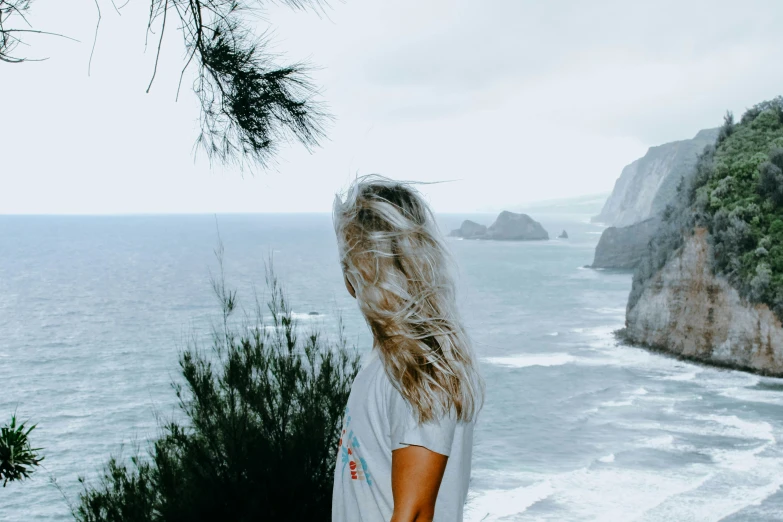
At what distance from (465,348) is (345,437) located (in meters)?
0.26

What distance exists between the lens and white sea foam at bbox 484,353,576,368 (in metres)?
28.8

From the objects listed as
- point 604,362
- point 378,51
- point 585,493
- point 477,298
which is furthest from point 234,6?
point 477,298

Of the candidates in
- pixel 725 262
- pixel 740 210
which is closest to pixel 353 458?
pixel 725 262

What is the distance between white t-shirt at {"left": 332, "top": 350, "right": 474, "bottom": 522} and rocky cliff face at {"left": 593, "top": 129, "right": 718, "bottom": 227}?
7069 cm

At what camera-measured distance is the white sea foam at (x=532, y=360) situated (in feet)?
94.4

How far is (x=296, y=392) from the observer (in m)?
3.63

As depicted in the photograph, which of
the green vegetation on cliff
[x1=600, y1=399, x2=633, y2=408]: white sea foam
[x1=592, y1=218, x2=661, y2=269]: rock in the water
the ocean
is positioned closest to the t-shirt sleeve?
the ocean

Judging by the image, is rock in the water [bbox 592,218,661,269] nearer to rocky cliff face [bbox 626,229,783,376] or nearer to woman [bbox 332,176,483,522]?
rocky cliff face [bbox 626,229,783,376]

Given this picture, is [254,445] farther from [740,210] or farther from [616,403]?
[740,210]

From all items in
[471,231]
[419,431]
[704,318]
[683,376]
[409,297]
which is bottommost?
[683,376]

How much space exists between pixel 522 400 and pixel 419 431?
2358 cm

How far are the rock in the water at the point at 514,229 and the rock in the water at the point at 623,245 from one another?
38.3 meters

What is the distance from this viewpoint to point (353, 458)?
1198 mm

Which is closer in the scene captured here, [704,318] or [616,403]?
[616,403]
